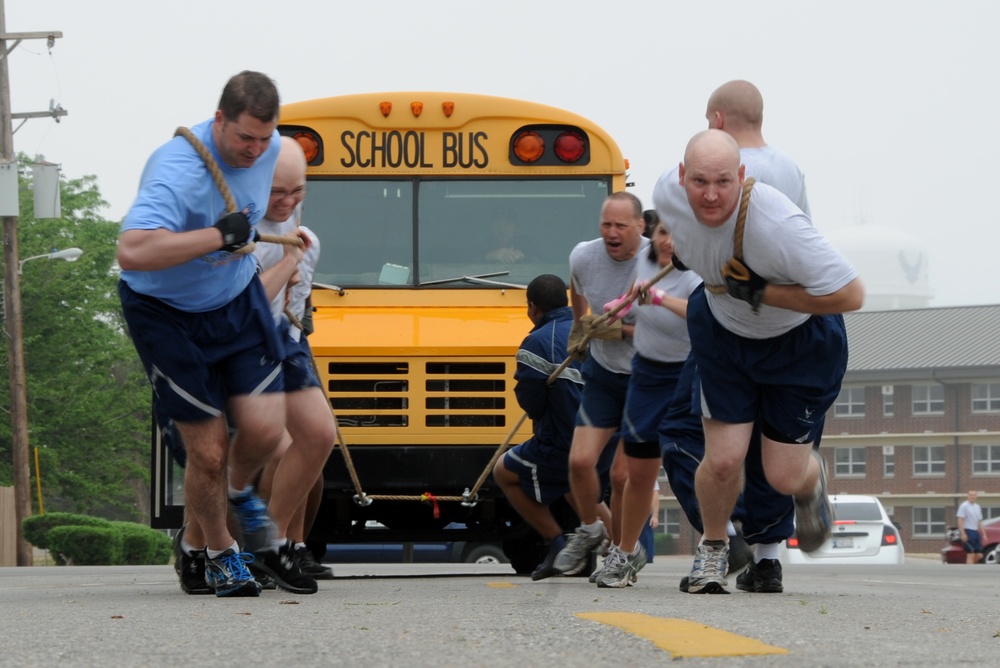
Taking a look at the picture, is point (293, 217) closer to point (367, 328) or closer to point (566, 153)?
point (367, 328)

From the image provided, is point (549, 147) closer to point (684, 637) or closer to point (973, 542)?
point (684, 637)

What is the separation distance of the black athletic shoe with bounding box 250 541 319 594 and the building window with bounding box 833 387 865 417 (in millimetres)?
73071

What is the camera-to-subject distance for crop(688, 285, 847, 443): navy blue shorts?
6430 millimetres

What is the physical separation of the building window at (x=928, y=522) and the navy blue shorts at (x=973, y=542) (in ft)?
137

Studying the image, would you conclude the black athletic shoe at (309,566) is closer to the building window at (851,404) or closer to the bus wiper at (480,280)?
the bus wiper at (480,280)

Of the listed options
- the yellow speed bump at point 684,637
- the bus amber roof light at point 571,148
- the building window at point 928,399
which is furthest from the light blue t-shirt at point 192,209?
the building window at point 928,399

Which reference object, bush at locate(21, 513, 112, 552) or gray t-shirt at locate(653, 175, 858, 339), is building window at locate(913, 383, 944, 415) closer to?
bush at locate(21, 513, 112, 552)

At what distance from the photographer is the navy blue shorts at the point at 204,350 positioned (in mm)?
6234

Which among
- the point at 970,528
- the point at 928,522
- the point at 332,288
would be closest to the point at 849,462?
the point at 928,522

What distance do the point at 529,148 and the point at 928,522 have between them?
67.2m

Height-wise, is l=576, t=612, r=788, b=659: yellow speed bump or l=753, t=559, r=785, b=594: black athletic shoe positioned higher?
l=576, t=612, r=788, b=659: yellow speed bump

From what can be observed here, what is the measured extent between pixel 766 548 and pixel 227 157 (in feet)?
9.04

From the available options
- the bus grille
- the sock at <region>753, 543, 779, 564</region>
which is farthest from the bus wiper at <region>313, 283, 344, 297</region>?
the sock at <region>753, 543, 779, 564</region>

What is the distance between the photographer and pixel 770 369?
254 inches
